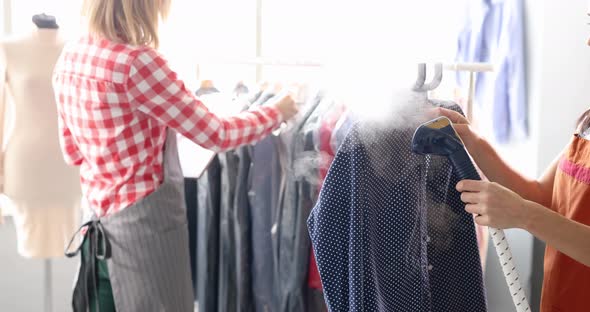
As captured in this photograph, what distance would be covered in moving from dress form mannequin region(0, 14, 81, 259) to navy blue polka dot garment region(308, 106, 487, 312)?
124 centimetres

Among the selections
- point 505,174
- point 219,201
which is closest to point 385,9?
point 219,201

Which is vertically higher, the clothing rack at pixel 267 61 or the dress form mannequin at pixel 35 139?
the clothing rack at pixel 267 61

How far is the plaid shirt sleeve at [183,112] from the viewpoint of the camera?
1.67 metres

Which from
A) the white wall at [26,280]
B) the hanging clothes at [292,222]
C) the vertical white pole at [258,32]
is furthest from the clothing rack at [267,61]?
the white wall at [26,280]

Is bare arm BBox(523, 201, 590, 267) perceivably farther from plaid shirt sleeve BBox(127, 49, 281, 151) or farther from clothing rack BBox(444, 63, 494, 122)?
plaid shirt sleeve BBox(127, 49, 281, 151)

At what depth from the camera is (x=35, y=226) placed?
7.71 ft

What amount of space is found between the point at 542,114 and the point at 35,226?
1878mm

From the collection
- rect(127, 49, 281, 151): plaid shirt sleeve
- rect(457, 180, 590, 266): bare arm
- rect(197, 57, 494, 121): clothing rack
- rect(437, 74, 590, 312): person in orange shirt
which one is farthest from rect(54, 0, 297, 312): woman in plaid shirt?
rect(457, 180, 590, 266): bare arm

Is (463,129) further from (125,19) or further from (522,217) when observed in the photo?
(125,19)

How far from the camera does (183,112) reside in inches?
67.4

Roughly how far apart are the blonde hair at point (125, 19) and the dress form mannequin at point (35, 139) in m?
0.63

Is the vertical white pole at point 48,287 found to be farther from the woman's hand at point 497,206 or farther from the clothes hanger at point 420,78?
the woman's hand at point 497,206

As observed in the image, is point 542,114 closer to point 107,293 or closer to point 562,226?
point 562,226

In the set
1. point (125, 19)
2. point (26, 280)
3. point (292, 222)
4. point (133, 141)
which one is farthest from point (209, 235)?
point (26, 280)
